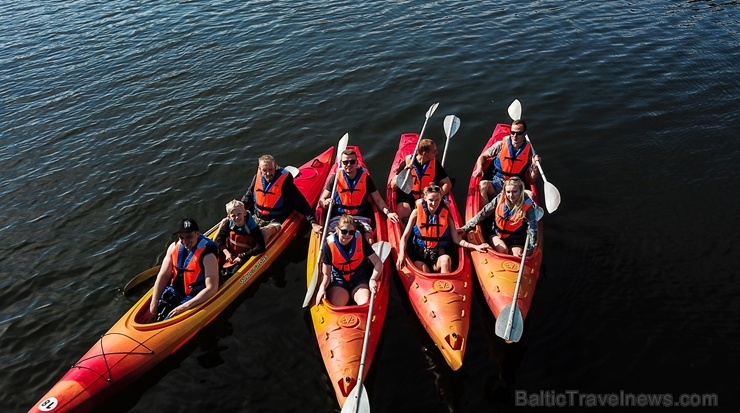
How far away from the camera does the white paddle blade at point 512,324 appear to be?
5485mm

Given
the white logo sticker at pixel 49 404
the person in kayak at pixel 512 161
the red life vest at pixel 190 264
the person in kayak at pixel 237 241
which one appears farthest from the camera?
the person in kayak at pixel 512 161

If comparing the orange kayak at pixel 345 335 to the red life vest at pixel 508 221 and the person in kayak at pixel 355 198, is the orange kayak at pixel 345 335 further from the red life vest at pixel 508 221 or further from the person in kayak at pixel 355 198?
the red life vest at pixel 508 221

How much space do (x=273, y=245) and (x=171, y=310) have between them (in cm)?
163

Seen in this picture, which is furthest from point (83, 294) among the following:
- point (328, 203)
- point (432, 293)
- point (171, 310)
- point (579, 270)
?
point (579, 270)

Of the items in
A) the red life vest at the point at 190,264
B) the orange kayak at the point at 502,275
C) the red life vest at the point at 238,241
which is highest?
the red life vest at the point at 190,264

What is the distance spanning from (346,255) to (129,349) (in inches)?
103

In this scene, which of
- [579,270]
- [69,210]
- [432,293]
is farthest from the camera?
[69,210]

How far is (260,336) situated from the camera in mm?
6559

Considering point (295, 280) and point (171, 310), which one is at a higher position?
point (171, 310)

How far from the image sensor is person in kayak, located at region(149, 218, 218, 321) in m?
6.14

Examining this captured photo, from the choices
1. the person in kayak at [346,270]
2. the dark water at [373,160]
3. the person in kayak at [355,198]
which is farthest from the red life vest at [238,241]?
the person in kayak at [346,270]

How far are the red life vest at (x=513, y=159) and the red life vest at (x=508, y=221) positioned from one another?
1421 mm

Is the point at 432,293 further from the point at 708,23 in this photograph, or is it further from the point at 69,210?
the point at 708,23

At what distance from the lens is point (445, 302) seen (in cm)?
604
